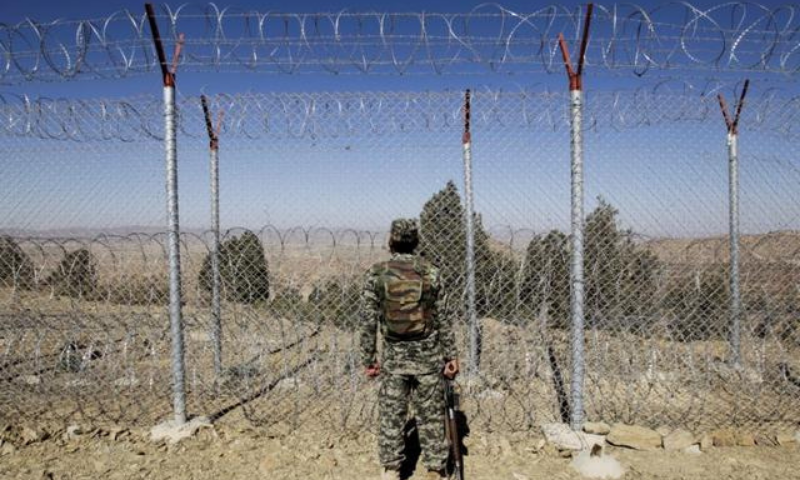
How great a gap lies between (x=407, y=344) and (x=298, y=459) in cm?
133

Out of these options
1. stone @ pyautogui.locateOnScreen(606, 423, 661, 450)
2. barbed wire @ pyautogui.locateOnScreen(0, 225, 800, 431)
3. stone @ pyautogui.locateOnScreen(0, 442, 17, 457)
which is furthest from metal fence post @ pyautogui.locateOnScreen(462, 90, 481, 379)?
stone @ pyautogui.locateOnScreen(0, 442, 17, 457)

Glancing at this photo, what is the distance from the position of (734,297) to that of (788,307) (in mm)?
563

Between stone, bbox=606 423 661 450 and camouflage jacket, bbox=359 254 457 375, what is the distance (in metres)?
1.59

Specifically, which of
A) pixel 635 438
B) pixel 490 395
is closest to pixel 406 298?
pixel 490 395

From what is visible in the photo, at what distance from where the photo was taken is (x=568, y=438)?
4.02 meters

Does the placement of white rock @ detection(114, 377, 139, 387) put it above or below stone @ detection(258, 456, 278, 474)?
above

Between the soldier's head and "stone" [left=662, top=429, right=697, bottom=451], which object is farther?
"stone" [left=662, top=429, right=697, bottom=451]

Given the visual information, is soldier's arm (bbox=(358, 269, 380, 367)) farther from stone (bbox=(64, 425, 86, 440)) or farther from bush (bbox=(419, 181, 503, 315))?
stone (bbox=(64, 425, 86, 440))

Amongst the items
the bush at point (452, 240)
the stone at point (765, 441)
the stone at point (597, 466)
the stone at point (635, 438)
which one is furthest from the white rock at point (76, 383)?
the stone at point (765, 441)

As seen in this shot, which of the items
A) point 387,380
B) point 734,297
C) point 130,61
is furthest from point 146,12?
point 734,297

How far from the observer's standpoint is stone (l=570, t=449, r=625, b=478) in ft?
12.1

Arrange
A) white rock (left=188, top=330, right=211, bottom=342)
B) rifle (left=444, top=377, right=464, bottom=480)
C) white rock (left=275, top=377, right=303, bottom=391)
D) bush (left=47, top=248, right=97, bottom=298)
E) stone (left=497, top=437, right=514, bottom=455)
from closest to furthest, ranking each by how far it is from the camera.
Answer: rifle (left=444, top=377, right=464, bottom=480), stone (left=497, top=437, right=514, bottom=455), bush (left=47, top=248, right=97, bottom=298), white rock (left=275, top=377, right=303, bottom=391), white rock (left=188, top=330, right=211, bottom=342)

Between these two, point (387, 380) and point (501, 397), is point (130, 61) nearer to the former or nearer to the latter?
point (387, 380)

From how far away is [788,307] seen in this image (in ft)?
16.4
